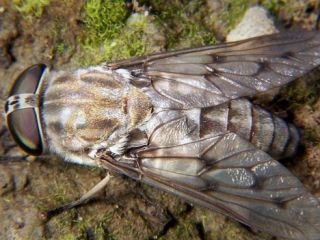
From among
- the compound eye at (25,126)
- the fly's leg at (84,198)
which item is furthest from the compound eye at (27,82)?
the fly's leg at (84,198)

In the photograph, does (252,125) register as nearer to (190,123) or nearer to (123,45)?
(190,123)

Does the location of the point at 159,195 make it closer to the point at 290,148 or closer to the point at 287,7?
the point at 290,148

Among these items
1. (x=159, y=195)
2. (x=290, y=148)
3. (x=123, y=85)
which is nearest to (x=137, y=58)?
(x=123, y=85)

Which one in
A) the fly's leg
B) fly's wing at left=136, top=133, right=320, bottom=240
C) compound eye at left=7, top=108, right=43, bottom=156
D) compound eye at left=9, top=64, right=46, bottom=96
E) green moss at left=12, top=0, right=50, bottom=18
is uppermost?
green moss at left=12, top=0, right=50, bottom=18

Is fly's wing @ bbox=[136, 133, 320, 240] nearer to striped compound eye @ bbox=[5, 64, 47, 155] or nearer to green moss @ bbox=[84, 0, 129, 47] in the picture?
striped compound eye @ bbox=[5, 64, 47, 155]

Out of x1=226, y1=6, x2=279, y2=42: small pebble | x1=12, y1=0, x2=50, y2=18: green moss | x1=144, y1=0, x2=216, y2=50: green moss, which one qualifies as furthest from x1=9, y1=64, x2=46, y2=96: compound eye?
x1=226, y1=6, x2=279, y2=42: small pebble

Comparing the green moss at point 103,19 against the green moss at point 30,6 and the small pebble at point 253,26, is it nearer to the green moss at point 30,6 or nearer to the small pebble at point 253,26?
the green moss at point 30,6

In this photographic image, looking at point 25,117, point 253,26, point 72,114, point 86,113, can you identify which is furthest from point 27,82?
point 253,26
